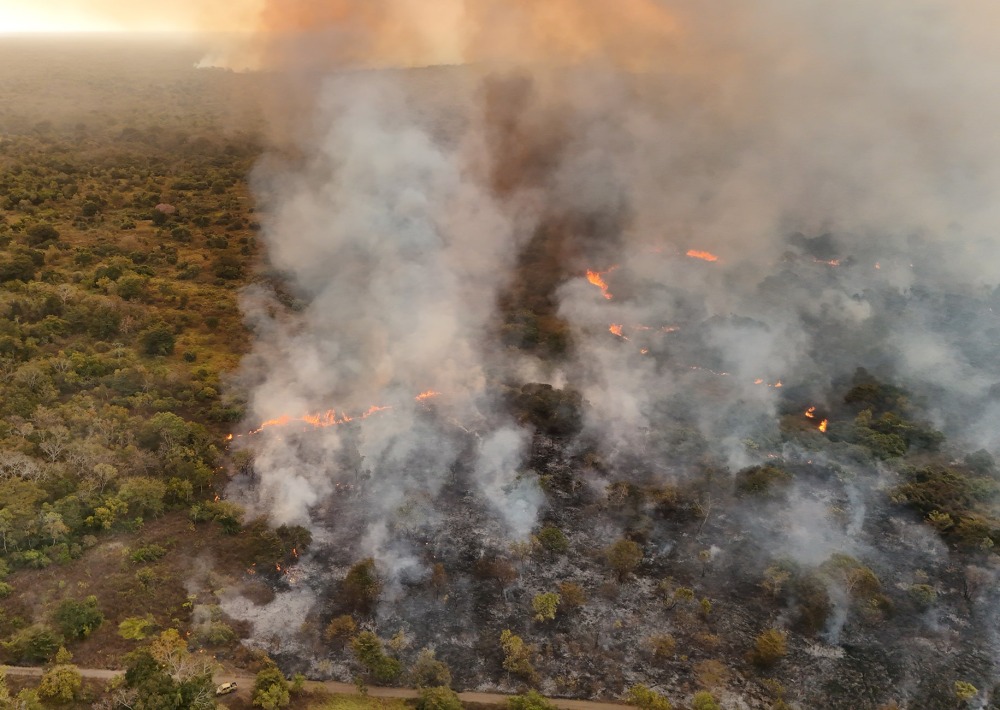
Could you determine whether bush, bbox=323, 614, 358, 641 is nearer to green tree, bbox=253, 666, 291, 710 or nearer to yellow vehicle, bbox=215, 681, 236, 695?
green tree, bbox=253, 666, 291, 710

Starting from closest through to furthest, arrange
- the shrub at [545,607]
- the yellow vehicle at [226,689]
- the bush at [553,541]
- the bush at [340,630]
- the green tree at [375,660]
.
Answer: the yellow vehicle at [226,689] → the green tree at [375,660] → the bush at [340,630] → the shrub at [545,607] → the bush at [553,541]

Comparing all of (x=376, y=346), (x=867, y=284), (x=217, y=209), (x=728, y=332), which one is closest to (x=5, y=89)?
(x=217, y=209)

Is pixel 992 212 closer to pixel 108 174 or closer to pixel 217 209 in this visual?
pixel 217 209

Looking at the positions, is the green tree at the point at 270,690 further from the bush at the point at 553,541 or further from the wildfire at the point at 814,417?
the wildfire at the point at 814,417

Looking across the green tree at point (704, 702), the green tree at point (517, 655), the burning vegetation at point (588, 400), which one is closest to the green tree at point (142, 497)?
the burning vegetation at point (588, 400)

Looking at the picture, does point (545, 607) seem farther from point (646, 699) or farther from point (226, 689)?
point (226, 689)

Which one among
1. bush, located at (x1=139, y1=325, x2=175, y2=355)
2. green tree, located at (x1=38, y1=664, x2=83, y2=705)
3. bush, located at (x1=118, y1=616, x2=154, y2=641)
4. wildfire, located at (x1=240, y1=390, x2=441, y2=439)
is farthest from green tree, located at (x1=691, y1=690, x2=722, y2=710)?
bush, located at (x1=139, y1=325, x2=175, y2=355)
